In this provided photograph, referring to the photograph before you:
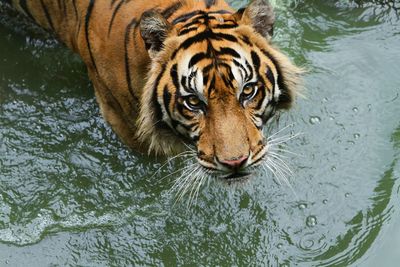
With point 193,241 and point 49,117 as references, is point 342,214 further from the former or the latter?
point 49,117

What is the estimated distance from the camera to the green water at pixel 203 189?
8.77 feet

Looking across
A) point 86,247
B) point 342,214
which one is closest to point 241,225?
point 342,214

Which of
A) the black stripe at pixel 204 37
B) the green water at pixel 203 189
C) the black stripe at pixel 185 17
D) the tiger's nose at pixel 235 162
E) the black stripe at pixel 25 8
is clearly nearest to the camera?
the tiger's nose at pixel 235 162

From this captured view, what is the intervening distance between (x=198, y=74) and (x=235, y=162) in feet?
0.99

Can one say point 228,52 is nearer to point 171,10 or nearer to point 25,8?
point 171,10

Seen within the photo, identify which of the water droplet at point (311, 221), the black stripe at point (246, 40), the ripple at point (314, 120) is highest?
the black stripe at point (246, 40)

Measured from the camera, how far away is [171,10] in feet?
7.50

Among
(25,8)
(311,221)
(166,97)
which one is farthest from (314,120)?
(25,8)

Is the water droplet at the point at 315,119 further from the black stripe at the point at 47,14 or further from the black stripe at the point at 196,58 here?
the black stripe at the point at 47,14

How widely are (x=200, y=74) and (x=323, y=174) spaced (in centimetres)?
107

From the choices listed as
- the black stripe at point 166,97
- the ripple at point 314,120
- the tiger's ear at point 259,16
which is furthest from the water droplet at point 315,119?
the black stripe at point 166,97

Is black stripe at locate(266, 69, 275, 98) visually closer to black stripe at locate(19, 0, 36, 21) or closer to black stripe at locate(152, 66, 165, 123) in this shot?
black stripe at locate(152, 66, 165, 123)

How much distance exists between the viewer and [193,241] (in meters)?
2.71

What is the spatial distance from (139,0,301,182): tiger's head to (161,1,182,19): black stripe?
55 mm
